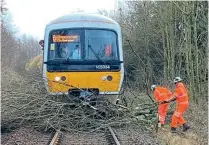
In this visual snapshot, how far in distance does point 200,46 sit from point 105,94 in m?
8.42

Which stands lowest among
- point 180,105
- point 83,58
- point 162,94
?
point 180,105

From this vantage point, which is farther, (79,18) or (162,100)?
(79,18)

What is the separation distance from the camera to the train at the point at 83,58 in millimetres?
11195

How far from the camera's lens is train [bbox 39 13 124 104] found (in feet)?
36.7

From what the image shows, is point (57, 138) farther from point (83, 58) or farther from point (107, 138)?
point (83, 58)

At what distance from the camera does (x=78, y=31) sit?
455 inches

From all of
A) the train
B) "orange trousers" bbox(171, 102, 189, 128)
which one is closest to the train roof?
the train

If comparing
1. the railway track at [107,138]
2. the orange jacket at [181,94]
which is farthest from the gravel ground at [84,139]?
the orange jacket at [181,94]

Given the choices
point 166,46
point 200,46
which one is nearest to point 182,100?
point 200,46

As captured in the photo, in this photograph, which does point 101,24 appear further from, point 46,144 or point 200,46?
point 200,46

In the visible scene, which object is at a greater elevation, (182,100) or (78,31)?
(78,31)

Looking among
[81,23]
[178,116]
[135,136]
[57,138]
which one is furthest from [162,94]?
[57,138]

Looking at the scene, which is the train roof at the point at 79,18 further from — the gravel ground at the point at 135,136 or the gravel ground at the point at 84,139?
the gravel ground at the point at 84,139

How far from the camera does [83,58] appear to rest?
11336mm
